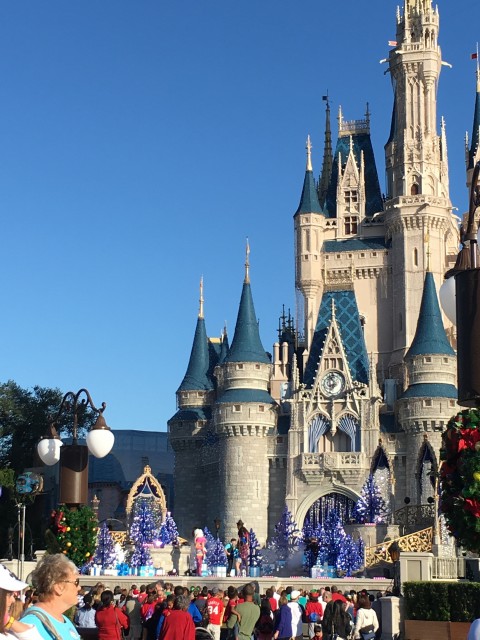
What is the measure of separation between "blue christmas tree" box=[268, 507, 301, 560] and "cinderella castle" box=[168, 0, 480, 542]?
4238 millimetres

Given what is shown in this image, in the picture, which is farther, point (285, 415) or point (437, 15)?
point (437, 15)

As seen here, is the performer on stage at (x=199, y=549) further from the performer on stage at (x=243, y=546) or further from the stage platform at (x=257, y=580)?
the stage platform at (x=257, y=580)

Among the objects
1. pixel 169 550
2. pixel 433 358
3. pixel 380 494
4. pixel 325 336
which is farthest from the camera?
pixel 325 336

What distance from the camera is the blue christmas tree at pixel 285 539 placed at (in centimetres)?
5062

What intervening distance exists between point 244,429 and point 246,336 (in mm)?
4742

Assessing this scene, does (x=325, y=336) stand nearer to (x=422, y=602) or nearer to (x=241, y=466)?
(x=241, y=466)

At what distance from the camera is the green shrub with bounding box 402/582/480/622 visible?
58.8 feet

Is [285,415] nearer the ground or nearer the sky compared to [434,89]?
nearer the ground

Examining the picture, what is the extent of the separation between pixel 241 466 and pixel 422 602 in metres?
37.8

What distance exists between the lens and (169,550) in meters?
46.5

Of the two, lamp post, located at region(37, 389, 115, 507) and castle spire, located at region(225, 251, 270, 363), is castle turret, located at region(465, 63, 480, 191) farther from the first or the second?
lamp post, located at region(37, 389, 115, 507)

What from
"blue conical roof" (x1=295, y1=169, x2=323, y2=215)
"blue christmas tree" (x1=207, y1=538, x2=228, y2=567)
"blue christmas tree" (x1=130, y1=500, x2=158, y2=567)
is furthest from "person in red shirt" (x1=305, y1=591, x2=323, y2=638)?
"blue conical roof" (x1=295, y1=169, x2=323, y2=215)

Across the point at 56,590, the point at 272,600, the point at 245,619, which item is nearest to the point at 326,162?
the point at 272,600

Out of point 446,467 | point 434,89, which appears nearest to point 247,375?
point 434,89
